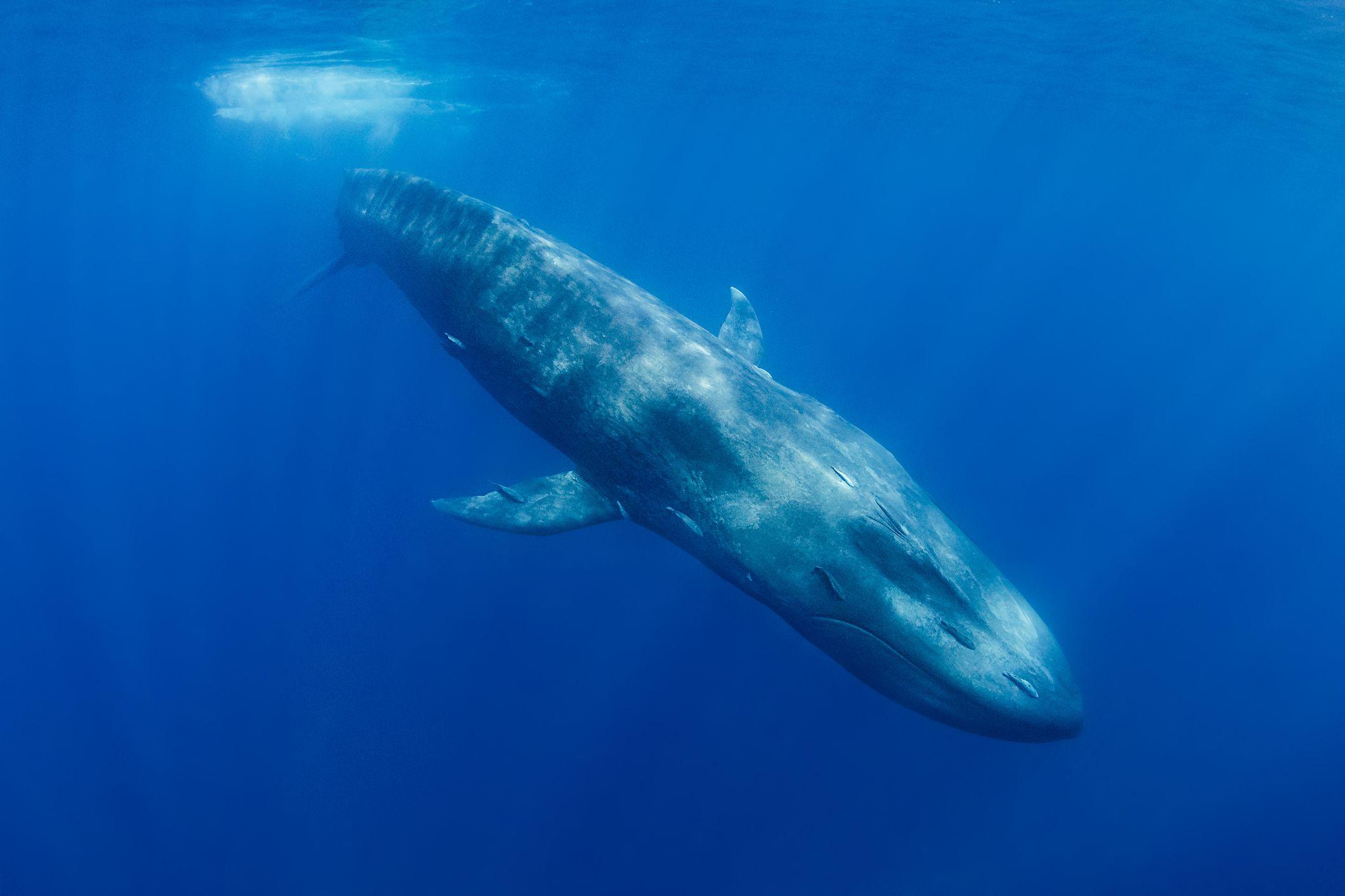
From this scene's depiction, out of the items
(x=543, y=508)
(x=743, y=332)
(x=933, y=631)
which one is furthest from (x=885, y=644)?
(x=743, y=332)

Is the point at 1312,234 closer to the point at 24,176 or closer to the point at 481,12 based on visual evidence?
the point at 481,12

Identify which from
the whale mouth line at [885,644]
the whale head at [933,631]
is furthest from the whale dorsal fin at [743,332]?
the whale mouth line at [885,644]

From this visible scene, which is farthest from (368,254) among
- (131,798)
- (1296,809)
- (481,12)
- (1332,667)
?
(1332,667)

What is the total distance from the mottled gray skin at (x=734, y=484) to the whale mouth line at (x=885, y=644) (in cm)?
1

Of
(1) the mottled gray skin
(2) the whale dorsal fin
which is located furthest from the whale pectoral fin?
(2) the whale dorsal fin

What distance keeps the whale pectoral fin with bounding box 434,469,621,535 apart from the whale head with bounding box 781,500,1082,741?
2448 mm

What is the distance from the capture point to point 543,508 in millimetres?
7316

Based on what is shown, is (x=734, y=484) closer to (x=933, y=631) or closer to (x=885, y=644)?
(x=885, y=644)

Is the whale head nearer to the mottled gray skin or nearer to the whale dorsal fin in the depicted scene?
the mottled gray skin

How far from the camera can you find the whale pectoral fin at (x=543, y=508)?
7207 mm

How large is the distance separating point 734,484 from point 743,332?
175 inches

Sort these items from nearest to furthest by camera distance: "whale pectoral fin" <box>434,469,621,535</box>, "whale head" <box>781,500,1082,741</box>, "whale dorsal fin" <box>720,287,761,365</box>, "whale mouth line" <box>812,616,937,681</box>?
"whale head" <box>781,500,1082,741</box>, "whale mouth line" <box>812,616,937,681</box>, "whale pectoral fin" <box>434,469,621,535</box>, "whale dorsal fin" <box>720,287,761,365</box>

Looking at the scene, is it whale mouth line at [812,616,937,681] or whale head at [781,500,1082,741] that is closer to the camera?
whale head at [781,500,1082,741]

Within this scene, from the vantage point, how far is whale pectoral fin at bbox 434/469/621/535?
7.21 m
